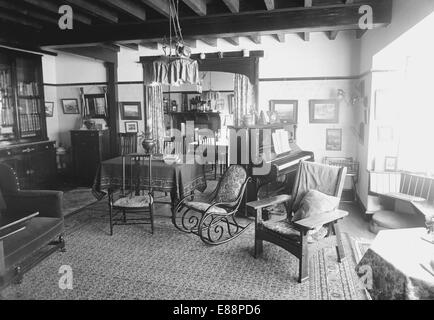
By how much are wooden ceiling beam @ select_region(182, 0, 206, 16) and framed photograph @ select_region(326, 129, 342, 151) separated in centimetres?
331

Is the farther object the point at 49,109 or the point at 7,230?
the point at 49,109

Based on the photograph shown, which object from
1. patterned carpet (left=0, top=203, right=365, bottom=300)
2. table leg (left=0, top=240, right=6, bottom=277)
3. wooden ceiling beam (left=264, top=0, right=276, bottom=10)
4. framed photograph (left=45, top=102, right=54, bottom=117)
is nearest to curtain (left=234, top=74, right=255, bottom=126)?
wooden ceiling beam (left=264, top=0, right=276, bottom=10)

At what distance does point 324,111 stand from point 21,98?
580 cm

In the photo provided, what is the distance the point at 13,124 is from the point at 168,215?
3.54 metres

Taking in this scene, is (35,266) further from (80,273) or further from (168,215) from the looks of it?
(168,215)

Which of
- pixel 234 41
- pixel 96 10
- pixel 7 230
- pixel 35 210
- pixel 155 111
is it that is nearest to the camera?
pixel 7 230

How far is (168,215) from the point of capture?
18.1 ft

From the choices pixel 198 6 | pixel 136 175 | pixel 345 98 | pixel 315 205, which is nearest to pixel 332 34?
pixel 345 98

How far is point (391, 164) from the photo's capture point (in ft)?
17.0

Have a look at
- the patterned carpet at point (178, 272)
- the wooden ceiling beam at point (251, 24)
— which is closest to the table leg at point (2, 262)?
the patterned carpet at point (178, 272)

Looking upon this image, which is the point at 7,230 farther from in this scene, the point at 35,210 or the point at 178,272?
the point at 178,272
